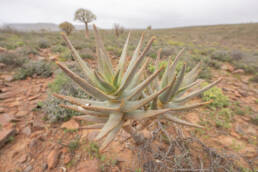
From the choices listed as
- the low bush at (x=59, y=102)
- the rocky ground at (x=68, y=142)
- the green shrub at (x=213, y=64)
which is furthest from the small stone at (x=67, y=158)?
the green shrub at (x=213, y=64)

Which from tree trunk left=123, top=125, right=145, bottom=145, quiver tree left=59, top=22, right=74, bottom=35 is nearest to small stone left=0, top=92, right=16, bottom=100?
tree trunk left=123, top=125, right=145, bottom=145

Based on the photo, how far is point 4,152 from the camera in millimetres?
1936

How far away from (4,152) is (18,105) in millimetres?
1378

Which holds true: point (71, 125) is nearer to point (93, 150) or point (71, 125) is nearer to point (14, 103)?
point (93, 150)

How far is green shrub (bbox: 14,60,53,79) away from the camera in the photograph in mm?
4121

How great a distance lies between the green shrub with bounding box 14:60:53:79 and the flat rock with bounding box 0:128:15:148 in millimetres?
2634

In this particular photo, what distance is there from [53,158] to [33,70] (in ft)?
12.8

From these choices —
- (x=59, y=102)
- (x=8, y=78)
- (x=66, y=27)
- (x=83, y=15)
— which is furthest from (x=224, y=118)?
(x=83, y=15)

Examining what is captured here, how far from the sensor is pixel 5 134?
2.08 meters

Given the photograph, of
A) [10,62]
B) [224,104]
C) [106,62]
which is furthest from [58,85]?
[224,104]

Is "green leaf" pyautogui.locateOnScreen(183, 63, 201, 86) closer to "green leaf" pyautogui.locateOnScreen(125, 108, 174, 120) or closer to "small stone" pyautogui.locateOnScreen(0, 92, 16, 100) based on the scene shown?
"green leaf" pyautogui.locateOnScreen(125, 108, 174, 120)

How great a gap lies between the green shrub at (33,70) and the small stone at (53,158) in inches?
136

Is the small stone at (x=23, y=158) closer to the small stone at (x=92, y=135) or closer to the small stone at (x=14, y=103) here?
the small stone at (x=92, y=135)

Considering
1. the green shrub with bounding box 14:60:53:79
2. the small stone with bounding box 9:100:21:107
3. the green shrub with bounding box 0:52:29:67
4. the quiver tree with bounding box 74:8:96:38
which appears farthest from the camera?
the quiver tree with bounding box 74:8:96:38
